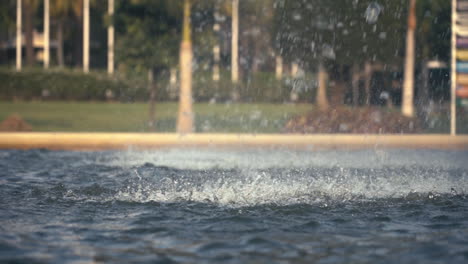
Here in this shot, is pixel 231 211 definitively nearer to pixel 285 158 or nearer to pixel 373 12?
pixel 285 158

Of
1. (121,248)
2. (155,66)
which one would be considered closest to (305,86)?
(155,66)

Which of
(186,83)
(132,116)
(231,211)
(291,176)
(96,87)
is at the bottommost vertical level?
(231,211)

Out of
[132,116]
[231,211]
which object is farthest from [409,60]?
[231,211]

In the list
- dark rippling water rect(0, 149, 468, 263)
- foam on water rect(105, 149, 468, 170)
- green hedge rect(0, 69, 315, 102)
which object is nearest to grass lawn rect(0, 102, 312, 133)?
green hedge rect(0, 69, 315, 102)

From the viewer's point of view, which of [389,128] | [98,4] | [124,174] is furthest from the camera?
[98,4]

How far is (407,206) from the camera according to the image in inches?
352

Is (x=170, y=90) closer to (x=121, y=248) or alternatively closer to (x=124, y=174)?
(x=124, y=174)

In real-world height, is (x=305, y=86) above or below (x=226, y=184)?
above

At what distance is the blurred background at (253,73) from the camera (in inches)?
910

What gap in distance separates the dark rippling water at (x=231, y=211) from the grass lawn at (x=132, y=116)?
9783mm

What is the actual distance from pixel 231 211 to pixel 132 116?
68.9 ft

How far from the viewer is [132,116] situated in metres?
29.1

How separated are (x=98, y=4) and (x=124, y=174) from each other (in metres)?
36.5

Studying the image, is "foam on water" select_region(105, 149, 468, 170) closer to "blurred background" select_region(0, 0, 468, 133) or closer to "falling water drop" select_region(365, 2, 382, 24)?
"blurred background" select_region(0, 0, 468, 133)
